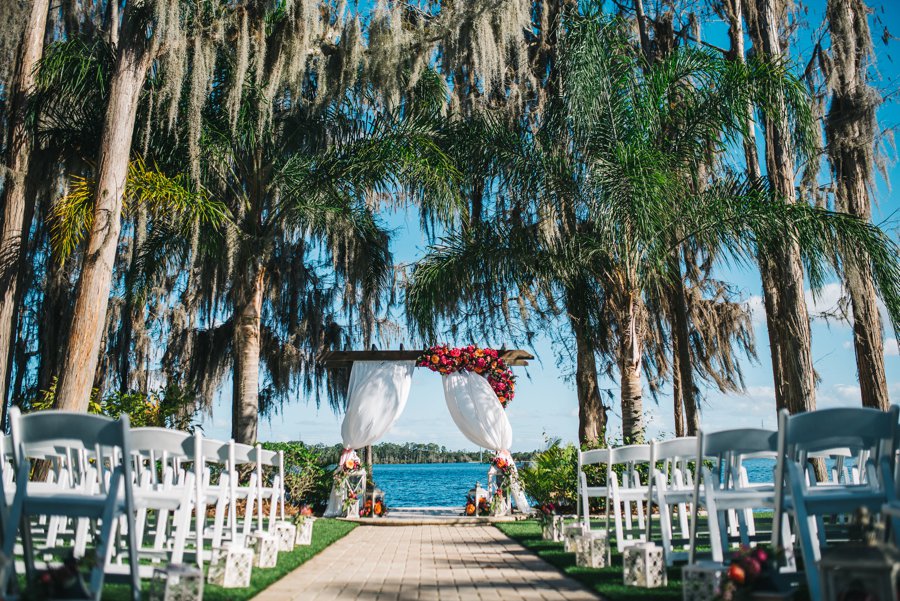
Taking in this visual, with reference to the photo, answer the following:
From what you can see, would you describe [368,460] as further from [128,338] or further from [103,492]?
[103,492]

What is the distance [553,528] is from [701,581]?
3.48 meters

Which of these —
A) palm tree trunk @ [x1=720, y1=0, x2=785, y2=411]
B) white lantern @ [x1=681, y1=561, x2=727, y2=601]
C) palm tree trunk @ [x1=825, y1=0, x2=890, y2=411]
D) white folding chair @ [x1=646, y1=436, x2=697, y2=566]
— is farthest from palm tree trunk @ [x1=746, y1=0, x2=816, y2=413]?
white lantern @ [x1=681, y1=561, x2=727, y2=601]

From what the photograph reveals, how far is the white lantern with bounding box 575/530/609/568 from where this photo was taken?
4.56 meters

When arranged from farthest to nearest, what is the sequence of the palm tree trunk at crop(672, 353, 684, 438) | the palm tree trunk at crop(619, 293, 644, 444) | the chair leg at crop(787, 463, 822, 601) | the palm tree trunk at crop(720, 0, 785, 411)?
1. the palm tree trunk at crop(672, 353, 684, 438)
2. the palm tree trunk at crop(720, 0, 785, 411)
3. the palm tree trunk at crop(619, 293, 644, 444)
4. the chair leg at crop(787, 463, 822, 601)

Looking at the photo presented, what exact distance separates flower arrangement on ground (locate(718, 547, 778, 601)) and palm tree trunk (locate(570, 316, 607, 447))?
7.81 metres

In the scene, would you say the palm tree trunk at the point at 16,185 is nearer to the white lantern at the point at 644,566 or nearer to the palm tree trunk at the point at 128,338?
the palm tree trunk at the point at 128,338

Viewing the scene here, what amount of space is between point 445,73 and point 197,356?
6.06 meters

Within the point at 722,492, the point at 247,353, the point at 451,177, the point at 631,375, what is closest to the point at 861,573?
the point at 722,492

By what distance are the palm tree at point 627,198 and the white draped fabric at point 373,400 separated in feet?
4.66

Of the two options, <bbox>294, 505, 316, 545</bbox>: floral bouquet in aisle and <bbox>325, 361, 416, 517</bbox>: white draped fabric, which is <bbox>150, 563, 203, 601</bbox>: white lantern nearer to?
<bbox>294, 505, 316, 545</bbox>: floral bouquet in aisle

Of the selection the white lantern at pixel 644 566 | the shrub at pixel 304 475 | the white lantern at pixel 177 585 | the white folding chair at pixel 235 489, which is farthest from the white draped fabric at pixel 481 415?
the white lantern at pixel 177 585

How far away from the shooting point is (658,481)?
149 inches

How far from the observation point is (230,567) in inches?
151

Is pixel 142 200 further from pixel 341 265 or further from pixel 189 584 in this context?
pixel 189 584
